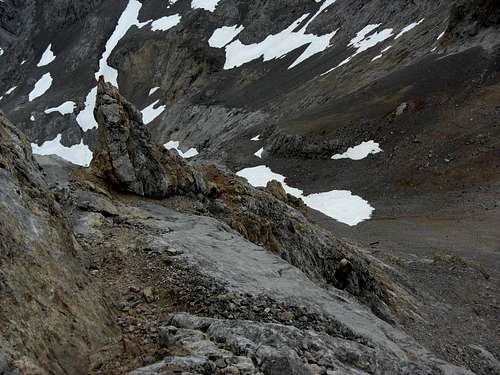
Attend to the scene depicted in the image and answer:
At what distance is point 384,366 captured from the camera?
8.77 meters

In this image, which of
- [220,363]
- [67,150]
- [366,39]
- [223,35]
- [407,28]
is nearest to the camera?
[220,363]

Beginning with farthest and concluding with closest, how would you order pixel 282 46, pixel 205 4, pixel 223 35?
pixel 205 4 → pixel 223 35 → pixel 282 46

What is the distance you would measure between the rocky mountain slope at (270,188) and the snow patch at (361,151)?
17 cm

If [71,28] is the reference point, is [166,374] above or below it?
below

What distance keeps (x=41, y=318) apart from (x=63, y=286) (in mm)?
971

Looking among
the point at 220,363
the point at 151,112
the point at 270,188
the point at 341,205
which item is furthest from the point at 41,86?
the point at 220,363

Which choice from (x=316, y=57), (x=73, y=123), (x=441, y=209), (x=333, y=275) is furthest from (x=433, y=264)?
(x=73, y=123)

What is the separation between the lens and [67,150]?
88750 millimetres

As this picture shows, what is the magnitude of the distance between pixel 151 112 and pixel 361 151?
179ft

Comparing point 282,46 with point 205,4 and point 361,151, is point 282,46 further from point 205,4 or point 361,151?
point 361,151

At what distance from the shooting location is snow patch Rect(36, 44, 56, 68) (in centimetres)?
11734

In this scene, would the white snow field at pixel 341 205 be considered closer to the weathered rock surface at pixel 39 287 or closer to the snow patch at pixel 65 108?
the weathered rock surface at pixel 39 287

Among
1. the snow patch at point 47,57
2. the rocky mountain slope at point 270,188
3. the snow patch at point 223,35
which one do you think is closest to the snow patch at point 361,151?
the rocky mountain slope at point 270,188

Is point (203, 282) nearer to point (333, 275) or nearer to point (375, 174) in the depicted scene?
point (333, 275)
